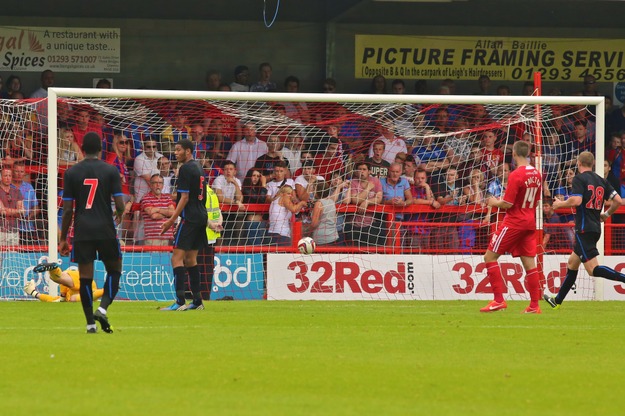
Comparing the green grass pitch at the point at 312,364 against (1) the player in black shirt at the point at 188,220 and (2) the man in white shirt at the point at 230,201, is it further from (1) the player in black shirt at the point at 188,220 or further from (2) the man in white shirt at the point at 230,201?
(2) the man in white shirt at the point at 230,201

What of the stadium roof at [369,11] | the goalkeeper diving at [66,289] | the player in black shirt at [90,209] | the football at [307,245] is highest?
the stadium roof at [369,11]

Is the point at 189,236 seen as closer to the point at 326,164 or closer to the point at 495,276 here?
the point at 495,276

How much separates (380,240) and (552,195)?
11.2ft

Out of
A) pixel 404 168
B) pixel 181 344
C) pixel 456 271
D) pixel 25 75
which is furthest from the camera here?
pixel 25 75

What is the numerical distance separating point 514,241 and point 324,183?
587 centimetres

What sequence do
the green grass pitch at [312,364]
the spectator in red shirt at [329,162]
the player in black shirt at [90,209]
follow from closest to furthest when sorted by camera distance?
the green grass pitch at [312,364] < the player in black shirt at [90,209] < the spectator in red shirt at [329,162]

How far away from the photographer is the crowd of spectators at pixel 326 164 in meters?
19.1

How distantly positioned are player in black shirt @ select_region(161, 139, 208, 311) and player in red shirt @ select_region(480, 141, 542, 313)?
12.2 feet

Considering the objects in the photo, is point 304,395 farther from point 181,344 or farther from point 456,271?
point 456,271

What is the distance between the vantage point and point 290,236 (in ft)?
62.7

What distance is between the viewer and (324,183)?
19969mm

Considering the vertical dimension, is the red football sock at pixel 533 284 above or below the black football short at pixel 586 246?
below

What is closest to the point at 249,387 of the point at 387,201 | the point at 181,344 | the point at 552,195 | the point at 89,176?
the point at 181,344

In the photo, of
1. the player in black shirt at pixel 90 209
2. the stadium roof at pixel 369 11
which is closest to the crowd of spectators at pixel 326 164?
the stadium roof at pixel 369 11
